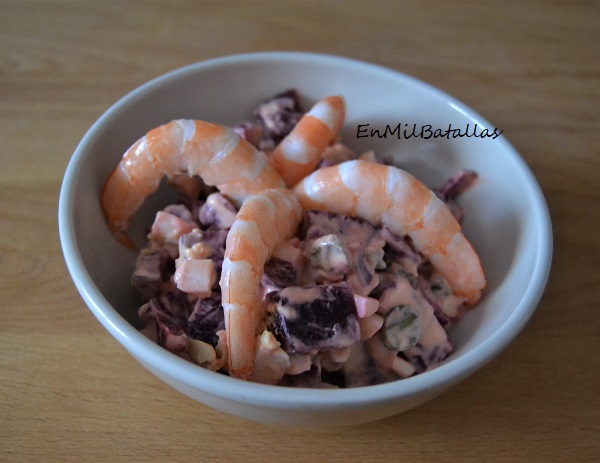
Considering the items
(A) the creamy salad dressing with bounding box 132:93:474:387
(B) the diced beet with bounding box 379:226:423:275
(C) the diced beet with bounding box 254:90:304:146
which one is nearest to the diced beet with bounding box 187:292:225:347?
(A) the creamy salad dressing with bounding box 132:93:474:387

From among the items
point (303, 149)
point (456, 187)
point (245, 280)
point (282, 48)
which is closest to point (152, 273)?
point (245, 280)

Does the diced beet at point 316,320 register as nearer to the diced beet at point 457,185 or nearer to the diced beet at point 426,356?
the diced beet at point 426,356

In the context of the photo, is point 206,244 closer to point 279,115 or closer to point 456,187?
point 279,115

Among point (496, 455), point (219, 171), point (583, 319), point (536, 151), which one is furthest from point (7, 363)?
point (536, 151)

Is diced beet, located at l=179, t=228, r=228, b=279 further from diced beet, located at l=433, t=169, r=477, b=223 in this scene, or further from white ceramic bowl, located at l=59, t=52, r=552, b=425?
diced beet, located at l=433, t=169, r=477, b=223

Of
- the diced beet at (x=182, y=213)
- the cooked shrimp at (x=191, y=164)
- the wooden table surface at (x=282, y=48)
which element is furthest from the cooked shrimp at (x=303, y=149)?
the wooden table surface at (x=282, y=48)
